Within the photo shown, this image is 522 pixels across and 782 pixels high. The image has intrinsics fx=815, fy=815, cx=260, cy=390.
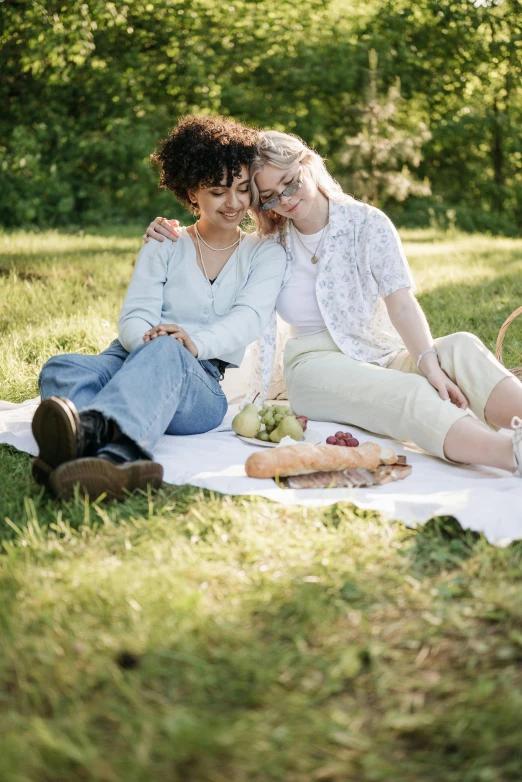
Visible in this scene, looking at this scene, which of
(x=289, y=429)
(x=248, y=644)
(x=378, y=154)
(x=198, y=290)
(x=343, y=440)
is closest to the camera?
(x=248, y=644)

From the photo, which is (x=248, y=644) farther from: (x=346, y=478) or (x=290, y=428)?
(x=290, y=428)

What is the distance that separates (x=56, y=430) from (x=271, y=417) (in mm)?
1084

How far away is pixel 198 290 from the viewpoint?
11.9 ft

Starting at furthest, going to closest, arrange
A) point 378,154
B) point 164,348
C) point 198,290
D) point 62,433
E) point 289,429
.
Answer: point 378,154, point 198,290, point 289,429, point 164,348, point 62,433

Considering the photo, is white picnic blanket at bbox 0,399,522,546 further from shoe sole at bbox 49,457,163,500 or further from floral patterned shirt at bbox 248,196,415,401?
floral patterned shirt at bbox 248,196,415,401

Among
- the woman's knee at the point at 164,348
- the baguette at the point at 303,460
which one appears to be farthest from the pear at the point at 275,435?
the woman's knee at the point at 164,348

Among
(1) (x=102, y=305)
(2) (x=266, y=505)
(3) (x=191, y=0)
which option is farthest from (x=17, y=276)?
(3) (x=191, y=0)

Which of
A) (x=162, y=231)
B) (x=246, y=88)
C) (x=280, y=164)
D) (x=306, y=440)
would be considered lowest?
(x=306, y=440)

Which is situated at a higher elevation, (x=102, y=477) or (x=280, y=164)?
(x=280, y=164)

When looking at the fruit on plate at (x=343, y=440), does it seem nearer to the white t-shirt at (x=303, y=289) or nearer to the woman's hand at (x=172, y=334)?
the woman's hand at (x=172, y=334)

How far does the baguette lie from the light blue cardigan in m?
0.68

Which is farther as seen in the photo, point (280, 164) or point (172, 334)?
point (280, 164)

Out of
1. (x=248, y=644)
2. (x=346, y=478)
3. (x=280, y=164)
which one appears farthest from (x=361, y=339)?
(x=248, y=644)

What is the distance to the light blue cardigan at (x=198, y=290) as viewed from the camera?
3518 mm
